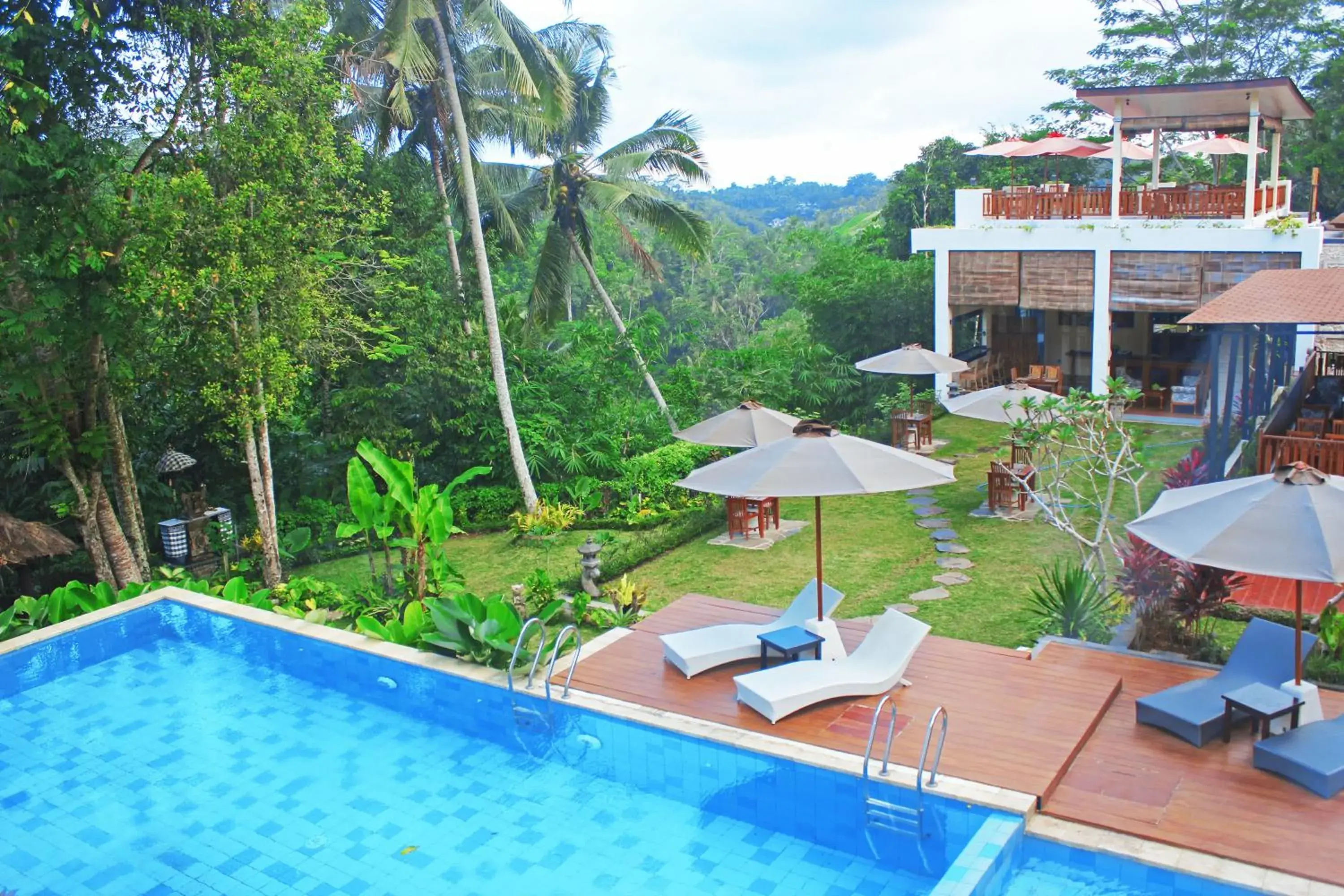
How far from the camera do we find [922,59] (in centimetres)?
4131

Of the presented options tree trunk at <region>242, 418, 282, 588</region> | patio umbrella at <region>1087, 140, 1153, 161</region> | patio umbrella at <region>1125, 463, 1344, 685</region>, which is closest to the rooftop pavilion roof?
patio umbrella at <region>1087, 140, 1153, 161</region>

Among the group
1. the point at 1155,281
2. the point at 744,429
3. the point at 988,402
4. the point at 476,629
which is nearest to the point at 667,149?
the point at 1155,281

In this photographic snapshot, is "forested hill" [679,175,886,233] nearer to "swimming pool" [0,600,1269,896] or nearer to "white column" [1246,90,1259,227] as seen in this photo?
"white column" [1246,90,1259,227]

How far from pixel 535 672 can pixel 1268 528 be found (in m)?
5.39

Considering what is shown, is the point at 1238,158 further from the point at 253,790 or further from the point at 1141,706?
the point at 253,790

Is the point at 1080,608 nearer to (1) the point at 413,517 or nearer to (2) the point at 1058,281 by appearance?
(1) the point at 413,517

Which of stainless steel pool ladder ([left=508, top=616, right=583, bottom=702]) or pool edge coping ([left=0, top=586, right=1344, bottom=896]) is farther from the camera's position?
stainless steel pool ladder ([left=508, top=616, right=583, bottom=702])

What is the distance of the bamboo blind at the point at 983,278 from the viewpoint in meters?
20.1

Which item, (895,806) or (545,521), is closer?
(895,806)

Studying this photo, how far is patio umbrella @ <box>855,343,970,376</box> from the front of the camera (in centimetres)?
1662

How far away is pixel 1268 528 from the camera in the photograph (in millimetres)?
6891

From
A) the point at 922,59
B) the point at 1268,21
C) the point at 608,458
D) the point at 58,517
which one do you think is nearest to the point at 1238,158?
the point at 1268,21

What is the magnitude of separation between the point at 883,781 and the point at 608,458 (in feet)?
38.6

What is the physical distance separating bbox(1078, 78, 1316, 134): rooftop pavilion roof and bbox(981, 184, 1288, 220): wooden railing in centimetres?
125
